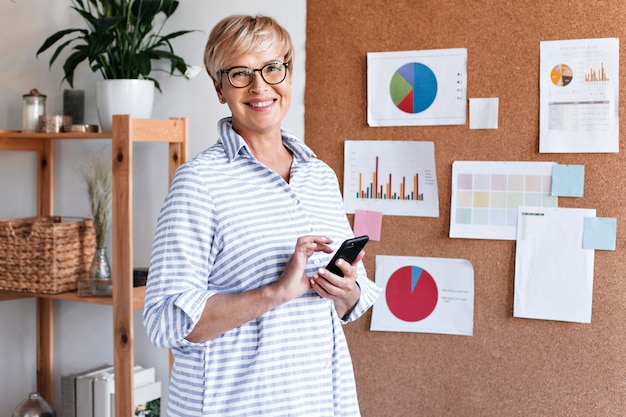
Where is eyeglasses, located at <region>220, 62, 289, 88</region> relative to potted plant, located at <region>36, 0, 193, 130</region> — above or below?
below

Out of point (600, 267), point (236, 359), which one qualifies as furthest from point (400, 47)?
point (236, 359)

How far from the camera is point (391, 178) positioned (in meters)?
2.21

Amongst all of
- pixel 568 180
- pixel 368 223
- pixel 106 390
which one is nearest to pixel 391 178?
Answer: pixel 368 223

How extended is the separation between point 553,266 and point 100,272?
1397 mm

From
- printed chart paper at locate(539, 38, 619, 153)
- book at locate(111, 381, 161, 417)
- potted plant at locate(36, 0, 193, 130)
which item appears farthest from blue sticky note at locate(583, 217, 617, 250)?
book at locate(111, 381, 161, 417)

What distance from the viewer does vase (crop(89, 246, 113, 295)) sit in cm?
234

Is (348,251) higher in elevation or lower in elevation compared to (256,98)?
lower

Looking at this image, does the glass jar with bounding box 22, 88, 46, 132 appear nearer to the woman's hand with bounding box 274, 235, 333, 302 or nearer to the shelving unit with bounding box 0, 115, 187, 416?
the shelving unit with bounding box 0, 115, 187, 416

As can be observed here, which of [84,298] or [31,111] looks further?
[31,111]

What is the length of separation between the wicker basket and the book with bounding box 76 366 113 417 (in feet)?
1.06

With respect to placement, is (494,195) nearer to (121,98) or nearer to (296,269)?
(296,269)

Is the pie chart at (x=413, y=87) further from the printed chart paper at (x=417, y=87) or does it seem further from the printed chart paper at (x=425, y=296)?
the printed chart paper at (x=425, y=296)

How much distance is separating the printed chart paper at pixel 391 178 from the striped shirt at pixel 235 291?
82 centimetres

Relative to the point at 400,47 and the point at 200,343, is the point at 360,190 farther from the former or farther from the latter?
the point at 200,343
